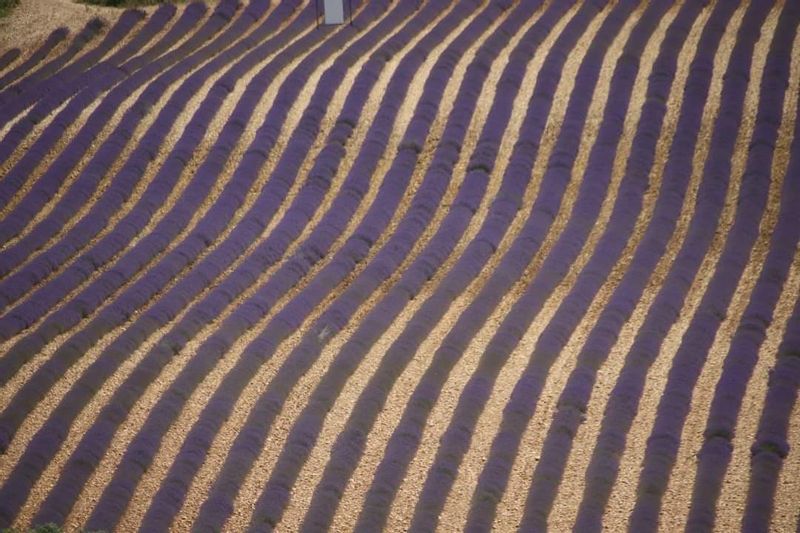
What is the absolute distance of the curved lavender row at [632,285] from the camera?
13695 mm

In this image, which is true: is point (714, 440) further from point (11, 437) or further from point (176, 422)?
point (11, 437)

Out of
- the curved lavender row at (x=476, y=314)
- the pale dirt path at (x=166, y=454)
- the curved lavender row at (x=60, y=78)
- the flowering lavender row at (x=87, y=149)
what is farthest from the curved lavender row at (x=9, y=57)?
the curved lavender row at (x=476, y=314)

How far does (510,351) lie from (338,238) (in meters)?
4.80

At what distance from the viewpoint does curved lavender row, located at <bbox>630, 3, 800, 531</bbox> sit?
43.8ft

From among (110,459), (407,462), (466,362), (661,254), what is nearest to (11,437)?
(110,459)

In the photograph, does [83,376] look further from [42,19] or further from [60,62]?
[42,19]

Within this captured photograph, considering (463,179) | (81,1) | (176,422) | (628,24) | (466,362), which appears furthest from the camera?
(81,1)

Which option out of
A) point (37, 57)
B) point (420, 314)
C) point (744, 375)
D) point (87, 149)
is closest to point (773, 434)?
point (744, 375)

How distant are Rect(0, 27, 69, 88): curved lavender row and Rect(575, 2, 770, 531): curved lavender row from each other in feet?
56.7

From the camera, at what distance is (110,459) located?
46.1ft

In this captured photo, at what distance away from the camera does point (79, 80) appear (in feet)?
76.1

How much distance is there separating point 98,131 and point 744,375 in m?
15.0

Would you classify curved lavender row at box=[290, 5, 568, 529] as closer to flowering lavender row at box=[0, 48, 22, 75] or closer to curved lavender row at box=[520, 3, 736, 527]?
curved lavender row at box=[520, 3, 736, 527]

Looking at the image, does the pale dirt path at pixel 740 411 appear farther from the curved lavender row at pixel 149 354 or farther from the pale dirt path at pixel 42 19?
the pale dirt path at pixel 42 19
